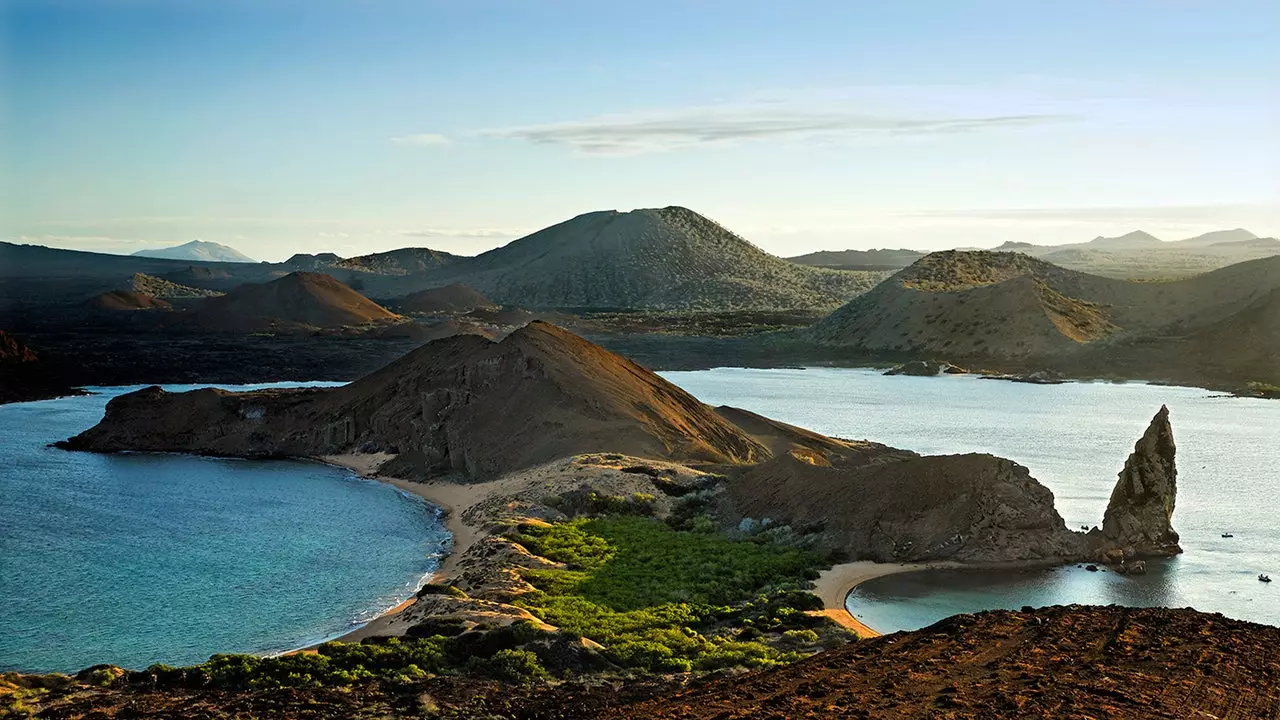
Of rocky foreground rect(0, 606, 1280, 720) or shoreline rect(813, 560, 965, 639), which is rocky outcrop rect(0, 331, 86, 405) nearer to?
shoreline rect(813, 560, 965, 639)

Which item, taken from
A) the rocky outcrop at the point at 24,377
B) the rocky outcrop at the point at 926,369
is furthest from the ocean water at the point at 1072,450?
the rocky outcrop at the point at 24,377

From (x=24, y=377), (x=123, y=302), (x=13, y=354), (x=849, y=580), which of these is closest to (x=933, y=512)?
(x=849, y=580)

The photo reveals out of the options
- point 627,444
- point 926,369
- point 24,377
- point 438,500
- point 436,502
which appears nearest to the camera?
point 436,502

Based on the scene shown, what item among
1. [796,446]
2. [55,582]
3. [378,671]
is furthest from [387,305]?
[378,671]

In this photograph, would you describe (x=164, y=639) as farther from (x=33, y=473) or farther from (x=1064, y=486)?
(x=1064, y=486)

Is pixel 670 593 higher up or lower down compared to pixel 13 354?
lower down

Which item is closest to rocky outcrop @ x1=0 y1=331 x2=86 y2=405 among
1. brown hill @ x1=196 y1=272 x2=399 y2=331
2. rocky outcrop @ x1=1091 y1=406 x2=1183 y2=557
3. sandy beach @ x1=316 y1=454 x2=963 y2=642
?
brown hill @ x1=196 y1=272 x2=399 y2=331

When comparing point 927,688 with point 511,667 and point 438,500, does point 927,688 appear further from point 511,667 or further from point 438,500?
point 438,500
